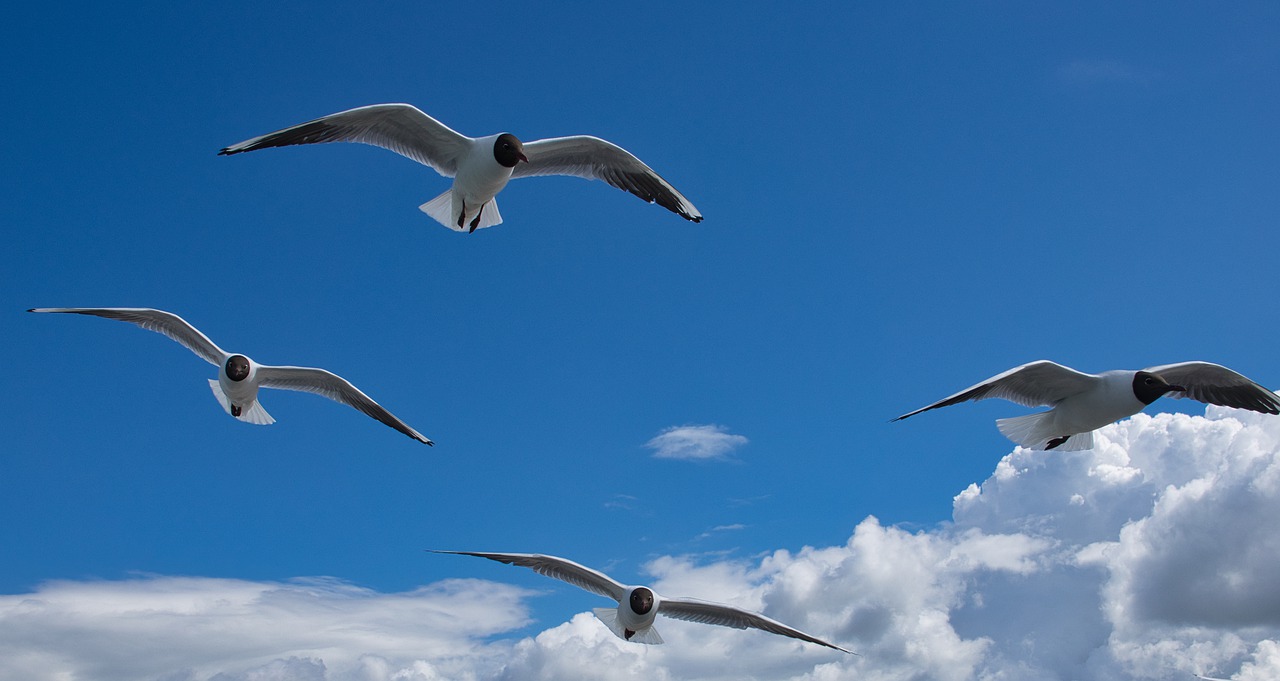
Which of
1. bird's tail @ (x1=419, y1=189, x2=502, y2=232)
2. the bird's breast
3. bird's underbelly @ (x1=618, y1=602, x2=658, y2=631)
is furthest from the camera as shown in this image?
bird's underbelly @ (x1=618, y1=602, x2=658, y2=631)

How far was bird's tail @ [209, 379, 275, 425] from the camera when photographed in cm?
1739

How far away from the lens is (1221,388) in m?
15.5

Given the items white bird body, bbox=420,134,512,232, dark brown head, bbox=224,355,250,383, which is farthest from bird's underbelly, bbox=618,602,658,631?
dark brown head, bbox=224,355,250,383

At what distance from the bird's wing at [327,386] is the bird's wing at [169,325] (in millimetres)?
834

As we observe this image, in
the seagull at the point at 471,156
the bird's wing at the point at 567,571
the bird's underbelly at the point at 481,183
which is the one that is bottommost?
the bird's wing at the point at 567,571

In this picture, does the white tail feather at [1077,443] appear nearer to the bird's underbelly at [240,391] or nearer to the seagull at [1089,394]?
the seagull at [1089,394]

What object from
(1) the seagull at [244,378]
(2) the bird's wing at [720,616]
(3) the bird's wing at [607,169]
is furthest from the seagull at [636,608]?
(3) the bird's wing at [607,169]

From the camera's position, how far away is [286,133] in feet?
45.5

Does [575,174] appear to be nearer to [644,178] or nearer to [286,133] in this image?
[644,178]

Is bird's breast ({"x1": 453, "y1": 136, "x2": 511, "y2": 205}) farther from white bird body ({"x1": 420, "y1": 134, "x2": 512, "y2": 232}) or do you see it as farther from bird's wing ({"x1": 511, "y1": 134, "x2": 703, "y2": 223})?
bird's wing ({"x1": 511, "y1": 134, "x2": 703, "y2": 223})

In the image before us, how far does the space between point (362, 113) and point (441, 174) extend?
1409 millimetres

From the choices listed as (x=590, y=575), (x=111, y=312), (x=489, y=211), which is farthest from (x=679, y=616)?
(x=111, y=312)

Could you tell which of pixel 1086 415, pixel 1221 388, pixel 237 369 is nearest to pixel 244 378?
pixel 237 369

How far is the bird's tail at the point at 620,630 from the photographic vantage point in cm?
1725
